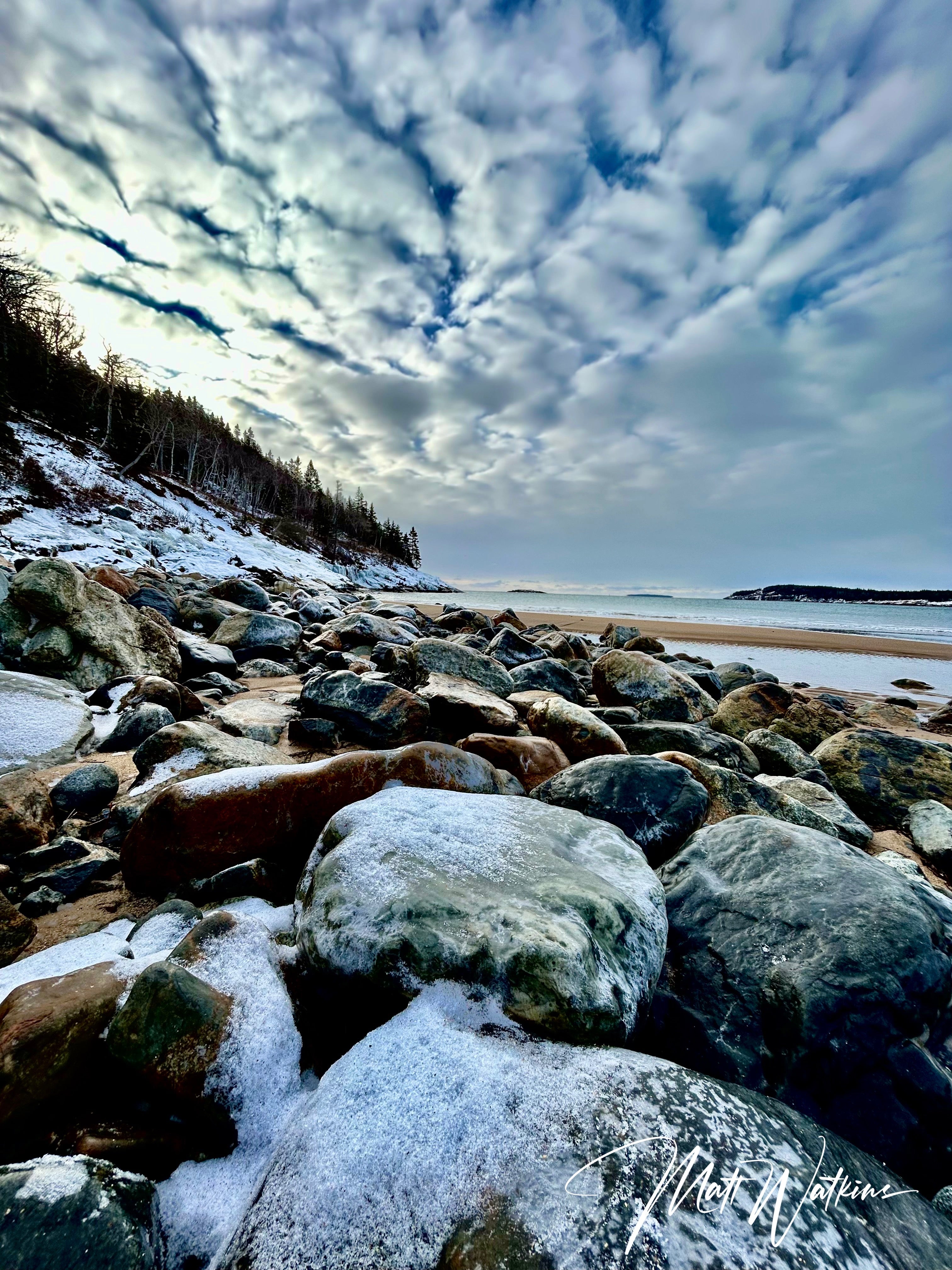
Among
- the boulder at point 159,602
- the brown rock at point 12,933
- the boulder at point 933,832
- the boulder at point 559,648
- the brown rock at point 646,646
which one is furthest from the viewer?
the brown rock at point 646,646

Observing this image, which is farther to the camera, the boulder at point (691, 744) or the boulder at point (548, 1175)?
the boulder at point (691, 744)

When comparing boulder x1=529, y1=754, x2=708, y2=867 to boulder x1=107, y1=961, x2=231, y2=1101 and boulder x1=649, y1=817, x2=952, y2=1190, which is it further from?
boulder x1=107, y1=961, x2=231, y2=1101

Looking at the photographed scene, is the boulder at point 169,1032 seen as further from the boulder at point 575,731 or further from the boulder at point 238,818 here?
the boulder at point 575,731

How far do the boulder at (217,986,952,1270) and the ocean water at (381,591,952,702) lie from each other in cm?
1145

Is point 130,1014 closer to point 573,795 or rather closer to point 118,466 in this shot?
point 573,795

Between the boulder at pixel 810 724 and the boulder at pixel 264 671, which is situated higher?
the boulder at pixel 264 671

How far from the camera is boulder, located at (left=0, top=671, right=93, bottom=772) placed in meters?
3.47

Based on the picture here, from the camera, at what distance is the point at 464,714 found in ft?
13.9

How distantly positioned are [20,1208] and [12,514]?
19299 mm

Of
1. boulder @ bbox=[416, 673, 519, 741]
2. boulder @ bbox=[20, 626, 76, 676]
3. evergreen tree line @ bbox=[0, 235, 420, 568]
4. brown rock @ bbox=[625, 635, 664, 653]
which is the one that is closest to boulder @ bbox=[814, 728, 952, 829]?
boulder @ bbox=[416, 673, 519, 741]

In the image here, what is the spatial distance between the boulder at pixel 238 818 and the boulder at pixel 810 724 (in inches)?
A: 184

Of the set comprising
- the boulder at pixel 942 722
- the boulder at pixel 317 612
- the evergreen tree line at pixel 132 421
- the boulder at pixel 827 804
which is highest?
the evergreen tree line at pixel 132 421

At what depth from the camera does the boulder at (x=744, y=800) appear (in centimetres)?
337

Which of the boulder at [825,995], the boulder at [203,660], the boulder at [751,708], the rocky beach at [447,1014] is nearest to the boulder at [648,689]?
the boulder at [751,708]
